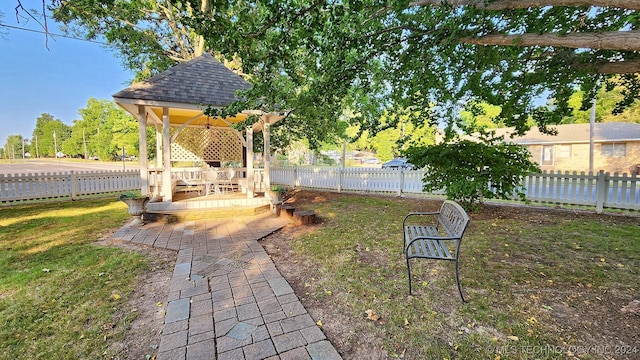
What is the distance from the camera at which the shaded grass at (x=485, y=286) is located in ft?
7.32

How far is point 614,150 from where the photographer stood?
18.1 meters

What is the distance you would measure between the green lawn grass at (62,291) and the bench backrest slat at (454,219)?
334 centimetres

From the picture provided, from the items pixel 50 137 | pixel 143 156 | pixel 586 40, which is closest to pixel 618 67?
pixel 586 40

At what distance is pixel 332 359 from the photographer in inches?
77.7

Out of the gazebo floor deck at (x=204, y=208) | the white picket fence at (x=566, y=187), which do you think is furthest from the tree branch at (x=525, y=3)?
the gazebo floor deck at (x=204, y=208)

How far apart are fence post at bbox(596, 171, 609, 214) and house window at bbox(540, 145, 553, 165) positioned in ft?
56.7

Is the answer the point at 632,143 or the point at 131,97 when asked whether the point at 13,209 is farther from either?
the point at 632,143

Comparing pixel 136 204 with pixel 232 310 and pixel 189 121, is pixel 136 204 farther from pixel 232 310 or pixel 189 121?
pixel 232 310

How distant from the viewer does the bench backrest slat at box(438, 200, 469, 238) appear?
2870 mm

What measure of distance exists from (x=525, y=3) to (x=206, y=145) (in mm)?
8227

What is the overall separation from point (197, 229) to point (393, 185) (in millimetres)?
7302

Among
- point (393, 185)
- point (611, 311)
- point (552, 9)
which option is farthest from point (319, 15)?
point (393, 185)

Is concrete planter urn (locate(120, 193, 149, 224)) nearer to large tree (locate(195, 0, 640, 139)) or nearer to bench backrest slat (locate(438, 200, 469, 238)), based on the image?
large tree (locate(195, 0, 640, 139))

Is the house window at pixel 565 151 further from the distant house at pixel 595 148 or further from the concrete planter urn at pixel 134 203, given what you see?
the concrete planter urn at pixel 134 203
